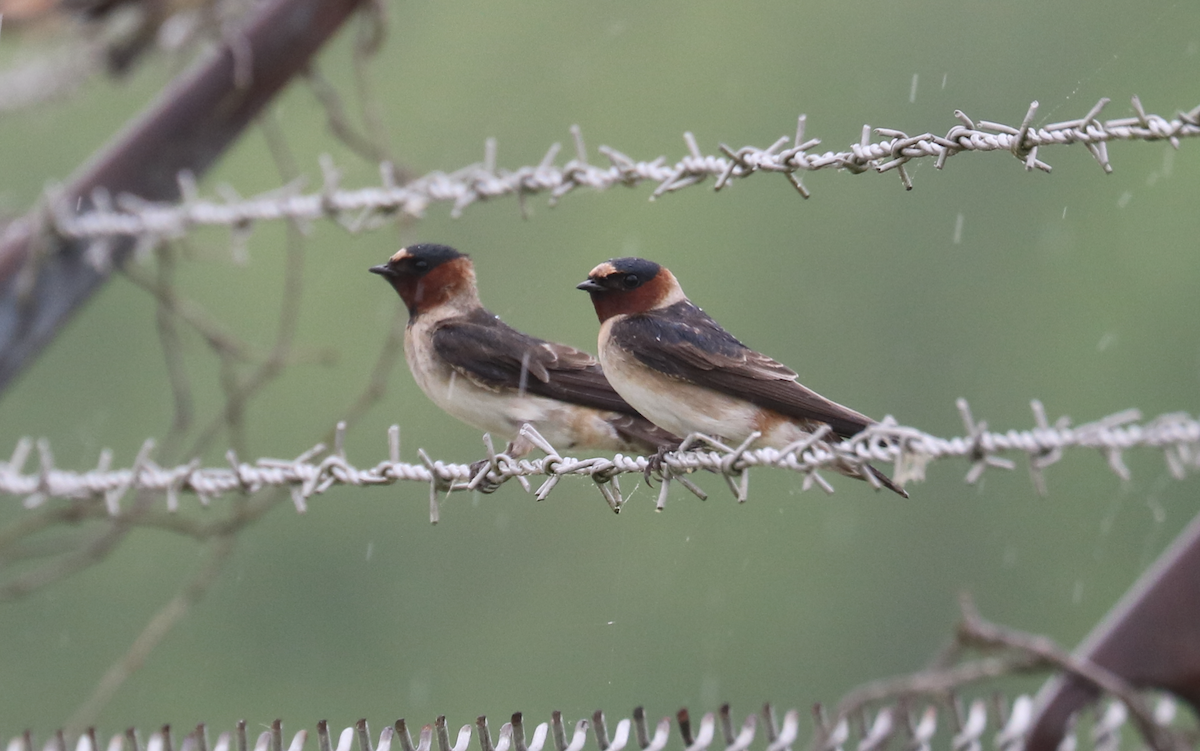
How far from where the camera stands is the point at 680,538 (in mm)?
16953

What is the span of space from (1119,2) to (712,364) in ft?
63.7

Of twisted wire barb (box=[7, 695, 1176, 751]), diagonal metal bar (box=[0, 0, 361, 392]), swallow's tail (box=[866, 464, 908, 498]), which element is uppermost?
diagonal metal bar (box=[0, 0, 361, 392])

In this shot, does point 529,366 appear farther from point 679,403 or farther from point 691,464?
point 691,464

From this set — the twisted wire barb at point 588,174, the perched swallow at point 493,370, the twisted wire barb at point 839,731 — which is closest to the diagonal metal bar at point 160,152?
the twisted wire barb at point 588,174

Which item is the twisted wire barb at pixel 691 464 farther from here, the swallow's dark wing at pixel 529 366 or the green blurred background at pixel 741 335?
the green blurred background at pixel 741 335

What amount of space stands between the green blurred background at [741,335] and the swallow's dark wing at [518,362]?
35.4ft

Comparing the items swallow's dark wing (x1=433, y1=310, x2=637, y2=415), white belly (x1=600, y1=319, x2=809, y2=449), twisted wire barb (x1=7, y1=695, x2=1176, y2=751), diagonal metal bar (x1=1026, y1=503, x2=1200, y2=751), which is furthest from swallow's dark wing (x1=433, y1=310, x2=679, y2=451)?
diagonal metal bar (x1=1026, y1=503, x2=1200, y2=751)

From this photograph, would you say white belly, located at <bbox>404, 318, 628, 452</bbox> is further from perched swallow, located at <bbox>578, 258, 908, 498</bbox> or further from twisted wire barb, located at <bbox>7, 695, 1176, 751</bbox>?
twisted wire barb, located at <bbox>7, 695, 1176, 751</bbox>

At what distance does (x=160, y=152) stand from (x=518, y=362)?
1.24 meters

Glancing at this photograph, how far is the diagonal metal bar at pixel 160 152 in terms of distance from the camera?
11.6 ft

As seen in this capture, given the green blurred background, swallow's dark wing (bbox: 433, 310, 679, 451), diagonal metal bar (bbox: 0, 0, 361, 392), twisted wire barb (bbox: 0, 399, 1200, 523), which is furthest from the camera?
the green blurred background

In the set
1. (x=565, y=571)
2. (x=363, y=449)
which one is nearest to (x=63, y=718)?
(x=363, y=449)

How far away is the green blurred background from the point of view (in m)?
15.8

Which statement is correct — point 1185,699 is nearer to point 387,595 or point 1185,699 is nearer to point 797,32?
point 387,595
